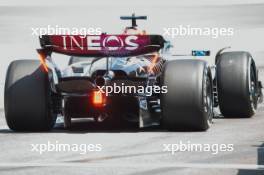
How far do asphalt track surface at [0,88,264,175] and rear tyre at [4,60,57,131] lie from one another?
0.55ft

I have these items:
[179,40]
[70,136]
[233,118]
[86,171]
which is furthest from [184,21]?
[86,171]

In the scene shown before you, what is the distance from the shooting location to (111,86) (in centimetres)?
1204

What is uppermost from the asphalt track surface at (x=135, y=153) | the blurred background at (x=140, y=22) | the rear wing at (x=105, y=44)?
the rear wing at (x=105, y=44)

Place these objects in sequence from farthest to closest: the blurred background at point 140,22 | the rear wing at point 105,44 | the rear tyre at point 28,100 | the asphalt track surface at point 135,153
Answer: the blurred background at point 140,22 < the rear tyre at point 28,100 < the rear wing at point 105,44 < the asphalt track surface at point 135,153

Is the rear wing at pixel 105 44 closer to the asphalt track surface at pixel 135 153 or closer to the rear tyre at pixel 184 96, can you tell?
the rear tyre at pixel 184 96

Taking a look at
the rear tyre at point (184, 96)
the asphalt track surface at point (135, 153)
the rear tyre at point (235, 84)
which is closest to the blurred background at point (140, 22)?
the rear tyre at point (235, 84)

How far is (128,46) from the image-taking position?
39.2 feet

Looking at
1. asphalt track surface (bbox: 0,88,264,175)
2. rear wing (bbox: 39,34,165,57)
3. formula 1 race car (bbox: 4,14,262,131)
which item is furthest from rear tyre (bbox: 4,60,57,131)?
rear wing (bbox: 39,34,165,57)

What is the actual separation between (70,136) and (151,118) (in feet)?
3.82

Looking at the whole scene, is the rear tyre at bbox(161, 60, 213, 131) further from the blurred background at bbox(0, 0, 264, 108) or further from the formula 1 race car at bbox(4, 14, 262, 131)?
the blurred background at bbox(0, 0, 264, 108)

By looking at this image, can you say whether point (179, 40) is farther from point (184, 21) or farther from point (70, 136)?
point (70, 136)

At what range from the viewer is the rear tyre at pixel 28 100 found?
486 inches

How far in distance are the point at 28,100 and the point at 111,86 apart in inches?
41.9

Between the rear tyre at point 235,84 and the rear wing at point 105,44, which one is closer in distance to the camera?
the rear wing at point 105,44
